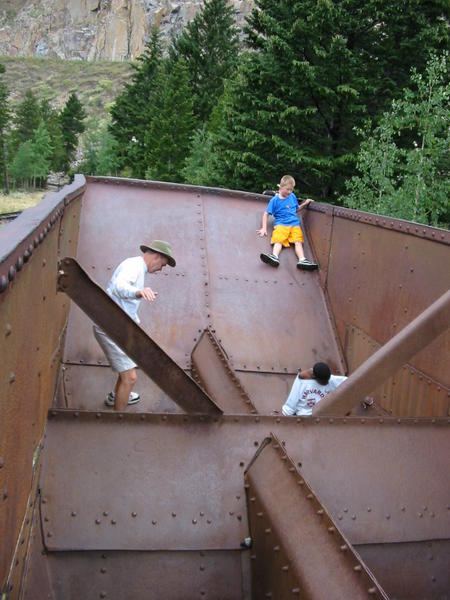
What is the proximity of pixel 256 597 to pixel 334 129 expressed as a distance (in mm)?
14503

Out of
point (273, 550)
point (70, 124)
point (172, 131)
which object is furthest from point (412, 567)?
point (70, 124)

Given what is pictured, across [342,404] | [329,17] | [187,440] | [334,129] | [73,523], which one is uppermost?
[329,17]

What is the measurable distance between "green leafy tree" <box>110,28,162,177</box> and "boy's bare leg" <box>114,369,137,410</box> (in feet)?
147

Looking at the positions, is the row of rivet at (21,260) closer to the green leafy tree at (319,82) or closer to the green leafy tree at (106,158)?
the green leafy tree at (319,82)

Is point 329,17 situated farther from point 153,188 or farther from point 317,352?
point 317,352

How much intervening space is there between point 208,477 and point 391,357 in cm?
114

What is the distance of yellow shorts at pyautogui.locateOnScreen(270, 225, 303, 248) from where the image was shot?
5.96 meters

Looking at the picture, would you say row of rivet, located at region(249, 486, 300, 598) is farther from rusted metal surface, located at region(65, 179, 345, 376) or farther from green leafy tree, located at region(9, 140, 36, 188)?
green leafy tree, located at region(9, 140, 36, 188)

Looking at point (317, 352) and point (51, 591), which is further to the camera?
point (317, 352)

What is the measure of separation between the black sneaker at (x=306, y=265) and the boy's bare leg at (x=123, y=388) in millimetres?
2340

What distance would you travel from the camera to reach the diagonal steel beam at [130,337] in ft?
8.90

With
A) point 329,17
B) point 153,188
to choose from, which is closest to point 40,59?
point 329,17

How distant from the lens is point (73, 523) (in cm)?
272

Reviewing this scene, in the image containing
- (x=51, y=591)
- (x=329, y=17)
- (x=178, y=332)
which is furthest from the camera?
(x=329, y=17)
